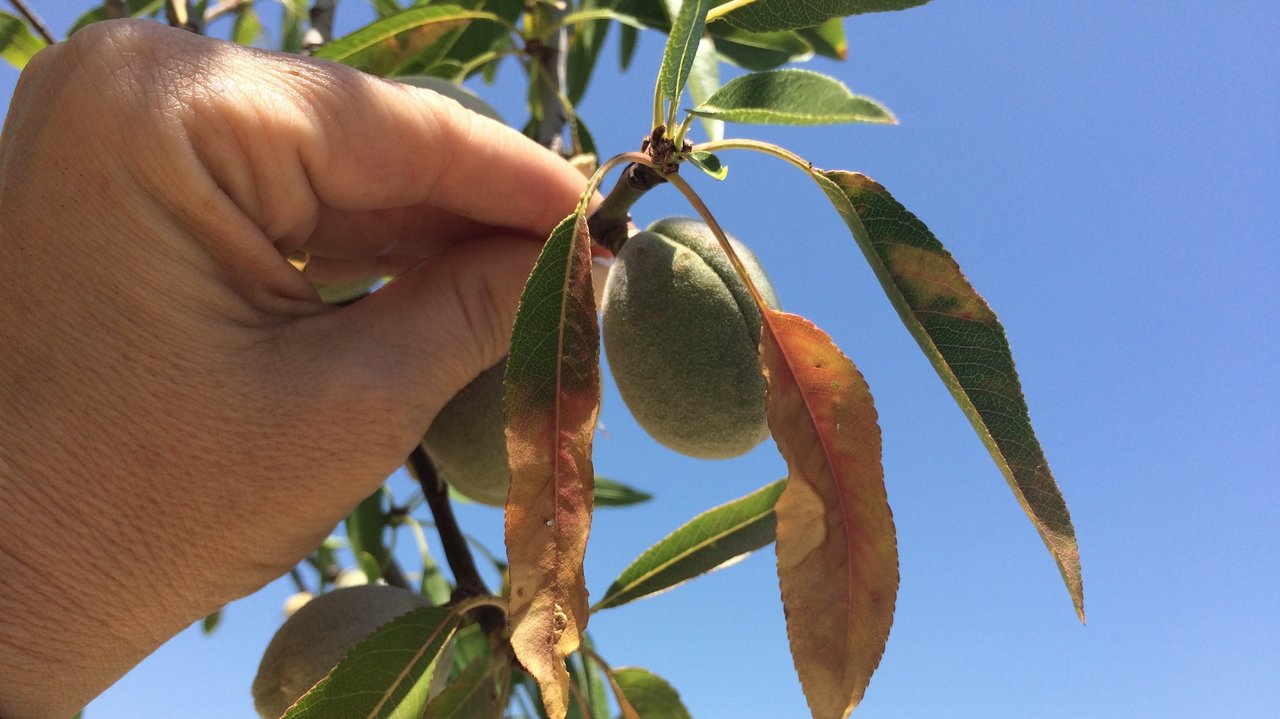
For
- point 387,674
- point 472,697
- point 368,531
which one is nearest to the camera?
point 387,674

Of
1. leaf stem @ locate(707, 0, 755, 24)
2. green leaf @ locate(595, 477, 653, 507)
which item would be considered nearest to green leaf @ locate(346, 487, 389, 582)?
green leaf @ locate(595, 477, 653, 507)

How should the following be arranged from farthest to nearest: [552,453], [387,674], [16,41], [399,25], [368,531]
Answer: [368,531], [16,41], [399,25], [387,674], [552,453]

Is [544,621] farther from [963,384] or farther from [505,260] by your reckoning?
[505,260]

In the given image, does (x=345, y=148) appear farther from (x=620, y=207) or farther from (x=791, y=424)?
(x=791, y=424)

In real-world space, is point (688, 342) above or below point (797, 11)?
below

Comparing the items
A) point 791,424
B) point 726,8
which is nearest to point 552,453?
point 791,424

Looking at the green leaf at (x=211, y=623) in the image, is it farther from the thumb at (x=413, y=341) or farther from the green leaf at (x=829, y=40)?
the green leaf at (x=829, y=40)

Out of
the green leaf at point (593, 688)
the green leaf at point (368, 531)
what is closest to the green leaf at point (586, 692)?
the green leaf at point (593, 688)
